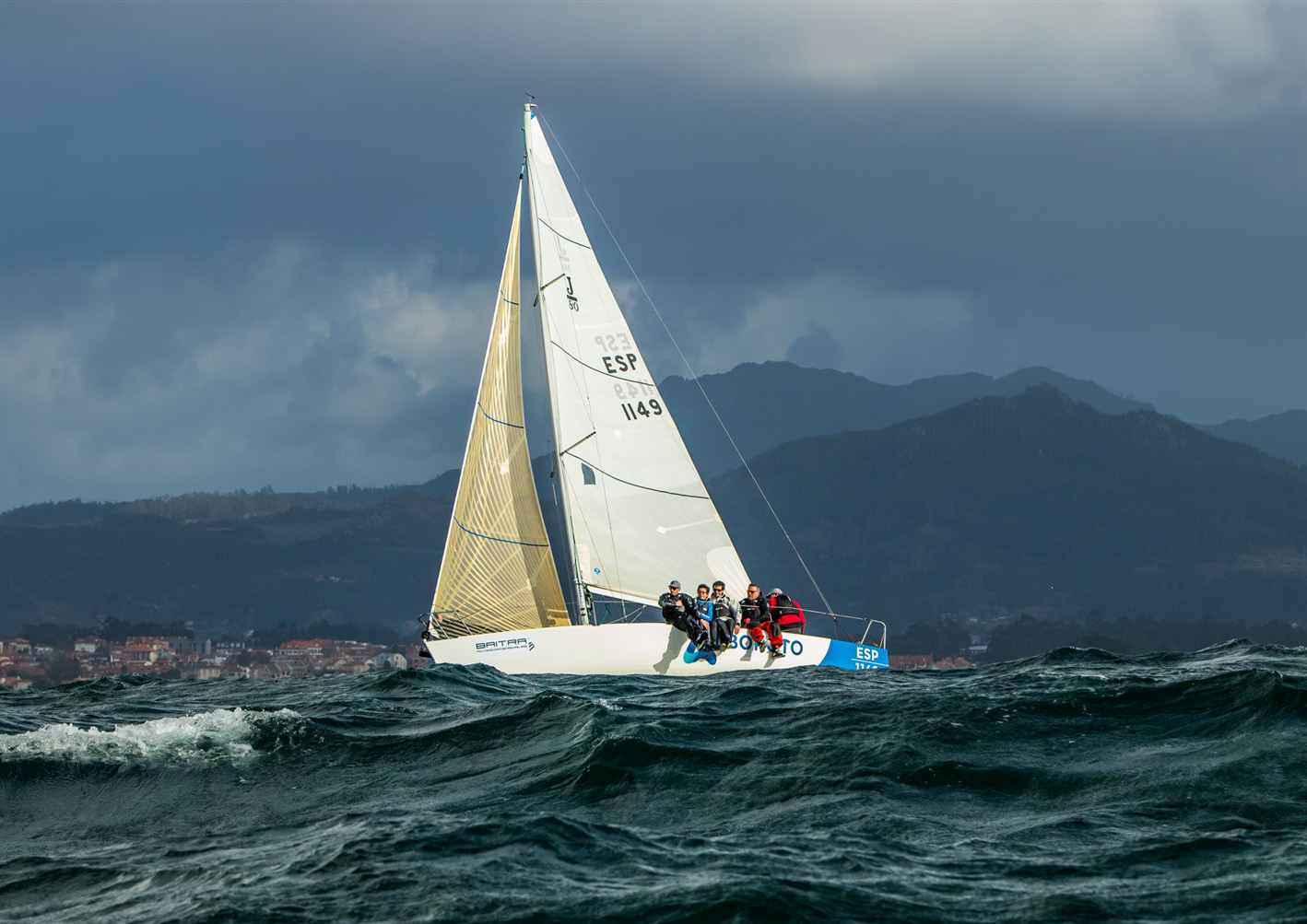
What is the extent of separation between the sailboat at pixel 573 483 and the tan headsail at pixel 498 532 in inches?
1.2

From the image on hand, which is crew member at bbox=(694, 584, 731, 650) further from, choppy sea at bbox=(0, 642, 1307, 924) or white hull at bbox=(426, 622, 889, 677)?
choppy sea at bbox=(0, 642, 1307, 924)

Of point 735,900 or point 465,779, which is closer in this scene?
point 735,900

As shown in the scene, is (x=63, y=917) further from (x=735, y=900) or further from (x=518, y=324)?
(x=518, y=324)

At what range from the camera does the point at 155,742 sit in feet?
71.5

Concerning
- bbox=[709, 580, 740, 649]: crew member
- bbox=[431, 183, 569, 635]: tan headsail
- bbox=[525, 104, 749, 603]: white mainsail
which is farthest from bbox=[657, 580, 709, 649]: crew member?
bbox=[431, 183, 569, 635]: tan headsail

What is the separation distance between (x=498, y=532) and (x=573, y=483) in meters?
2.17

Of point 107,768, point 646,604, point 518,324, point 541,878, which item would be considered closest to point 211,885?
point 541,878

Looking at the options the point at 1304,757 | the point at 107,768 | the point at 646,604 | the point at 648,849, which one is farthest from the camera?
the point at 646,604

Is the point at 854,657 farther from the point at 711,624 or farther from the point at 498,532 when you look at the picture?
the point at 498,532

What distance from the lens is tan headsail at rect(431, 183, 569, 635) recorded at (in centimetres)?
3659

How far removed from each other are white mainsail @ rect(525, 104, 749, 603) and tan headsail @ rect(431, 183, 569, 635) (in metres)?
1.24

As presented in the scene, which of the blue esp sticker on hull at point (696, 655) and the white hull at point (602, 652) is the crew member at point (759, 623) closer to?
the white hull at point (602, 652)

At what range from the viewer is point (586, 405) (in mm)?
37688

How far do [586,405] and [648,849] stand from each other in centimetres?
2312
